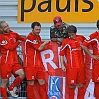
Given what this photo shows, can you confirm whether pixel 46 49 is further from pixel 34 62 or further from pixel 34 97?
pixel 34 97

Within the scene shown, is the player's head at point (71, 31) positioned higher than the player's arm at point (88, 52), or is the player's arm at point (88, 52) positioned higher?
the player's head at point (71, 31)

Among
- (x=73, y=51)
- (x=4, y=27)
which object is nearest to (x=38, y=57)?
(x=73, y=51)

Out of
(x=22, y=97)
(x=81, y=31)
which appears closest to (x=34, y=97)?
(x=22, y=97)

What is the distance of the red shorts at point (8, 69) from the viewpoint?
27.9 ft

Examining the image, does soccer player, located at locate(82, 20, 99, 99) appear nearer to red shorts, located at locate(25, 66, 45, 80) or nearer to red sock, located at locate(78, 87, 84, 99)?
red sock, located at locate(78, 87, 84, 99)

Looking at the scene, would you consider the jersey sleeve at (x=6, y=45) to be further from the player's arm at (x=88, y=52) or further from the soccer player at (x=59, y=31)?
the player's arm at (x=88, y=52)

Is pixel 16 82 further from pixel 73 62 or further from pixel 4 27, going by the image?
pixel 73 62

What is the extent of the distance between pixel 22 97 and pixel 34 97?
43cm

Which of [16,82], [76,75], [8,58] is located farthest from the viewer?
[16,82]

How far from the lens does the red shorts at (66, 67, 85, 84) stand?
814cm

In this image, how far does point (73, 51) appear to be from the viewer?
8.21 metres

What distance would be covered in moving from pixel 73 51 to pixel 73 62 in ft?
0.63

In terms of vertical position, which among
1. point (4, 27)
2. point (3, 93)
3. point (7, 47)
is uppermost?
point (4, 27)

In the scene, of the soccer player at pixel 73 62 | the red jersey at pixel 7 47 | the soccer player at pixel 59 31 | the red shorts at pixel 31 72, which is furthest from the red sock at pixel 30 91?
the soccer player at pixel 59 31
